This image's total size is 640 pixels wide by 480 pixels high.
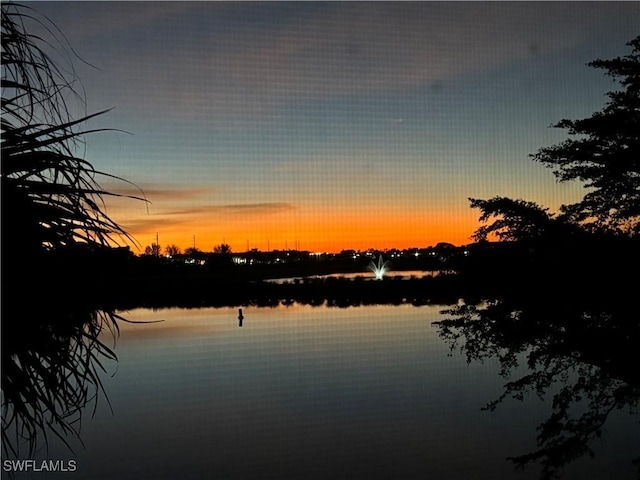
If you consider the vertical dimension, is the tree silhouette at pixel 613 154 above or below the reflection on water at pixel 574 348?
above

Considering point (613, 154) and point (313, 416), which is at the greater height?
point (613, 154)

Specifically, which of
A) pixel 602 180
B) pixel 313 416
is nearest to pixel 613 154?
pixel 602 180

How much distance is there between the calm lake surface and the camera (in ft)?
25.6

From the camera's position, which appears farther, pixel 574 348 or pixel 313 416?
pixel 313 416

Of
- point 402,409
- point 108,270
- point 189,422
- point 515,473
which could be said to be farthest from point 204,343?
point 108,270

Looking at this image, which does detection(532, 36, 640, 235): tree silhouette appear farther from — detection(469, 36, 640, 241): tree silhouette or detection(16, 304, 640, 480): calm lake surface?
detection(16, 304, 640, 480): calm lake surface

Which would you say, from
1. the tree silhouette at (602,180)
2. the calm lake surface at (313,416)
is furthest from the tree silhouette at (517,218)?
the calm lake surface at (313,416)

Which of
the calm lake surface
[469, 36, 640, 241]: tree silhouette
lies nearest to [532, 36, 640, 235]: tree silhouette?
[469, 36, 640, 241]: tree silhouette

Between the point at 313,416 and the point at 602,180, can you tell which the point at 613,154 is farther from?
the point at 313,416

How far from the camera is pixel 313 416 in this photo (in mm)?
10477

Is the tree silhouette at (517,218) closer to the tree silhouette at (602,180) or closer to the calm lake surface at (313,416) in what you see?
the tree silhouette at (602,180)

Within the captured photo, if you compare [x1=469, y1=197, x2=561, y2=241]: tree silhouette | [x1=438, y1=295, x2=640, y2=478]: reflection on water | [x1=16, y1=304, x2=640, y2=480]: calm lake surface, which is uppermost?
[x1=469, y1=197, x2=561, y2=241]: tree silhouette

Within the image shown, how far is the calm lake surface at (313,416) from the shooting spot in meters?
7.80

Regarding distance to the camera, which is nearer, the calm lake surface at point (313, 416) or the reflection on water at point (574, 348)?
the reflection on water at point (574, 348)
